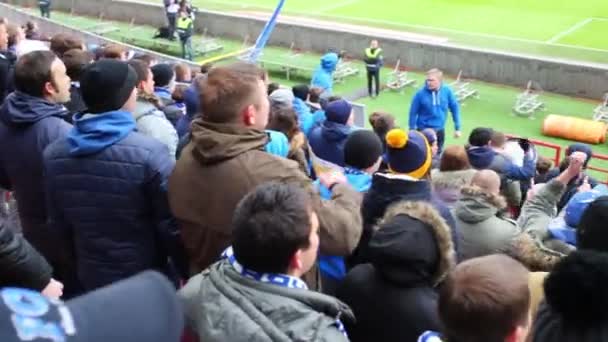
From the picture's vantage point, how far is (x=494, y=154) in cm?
809

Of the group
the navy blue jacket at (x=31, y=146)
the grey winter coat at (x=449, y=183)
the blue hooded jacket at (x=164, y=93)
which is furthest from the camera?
the blue hooded jacket at (x=164, y=93)

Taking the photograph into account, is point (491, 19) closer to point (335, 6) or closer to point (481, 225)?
point (335, 6)

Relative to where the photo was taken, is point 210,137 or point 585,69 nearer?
point 210,137

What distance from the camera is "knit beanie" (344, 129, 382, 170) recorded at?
4.77m

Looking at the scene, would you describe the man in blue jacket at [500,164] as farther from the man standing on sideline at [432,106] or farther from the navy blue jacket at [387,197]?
the navy blue jacket at [387,197]

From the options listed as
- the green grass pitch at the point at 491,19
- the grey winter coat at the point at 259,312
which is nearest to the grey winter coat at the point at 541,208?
the grey winter coat at the point at 259,312

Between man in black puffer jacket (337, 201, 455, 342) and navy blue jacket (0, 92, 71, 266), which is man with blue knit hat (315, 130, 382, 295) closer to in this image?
man in black puffer jacket (337, 201, 455, 342)

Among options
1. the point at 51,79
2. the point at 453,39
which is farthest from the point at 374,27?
the point at 51,79

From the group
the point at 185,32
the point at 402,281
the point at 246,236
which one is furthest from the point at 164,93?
the point at 185,32

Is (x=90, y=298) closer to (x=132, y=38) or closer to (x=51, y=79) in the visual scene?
(x=51, y=79)

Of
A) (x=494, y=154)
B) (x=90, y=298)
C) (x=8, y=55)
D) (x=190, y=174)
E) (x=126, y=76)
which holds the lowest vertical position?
(x=494, y=154)

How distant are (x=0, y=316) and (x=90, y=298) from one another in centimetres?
14

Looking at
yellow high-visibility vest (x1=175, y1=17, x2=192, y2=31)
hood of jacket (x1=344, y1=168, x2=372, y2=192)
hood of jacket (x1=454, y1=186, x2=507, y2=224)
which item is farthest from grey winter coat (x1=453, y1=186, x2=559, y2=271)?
yellow high-visibility vest (x1=175, y1=17, x2=192, y2=31)

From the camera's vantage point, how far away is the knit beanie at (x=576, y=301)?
8.95 ft
